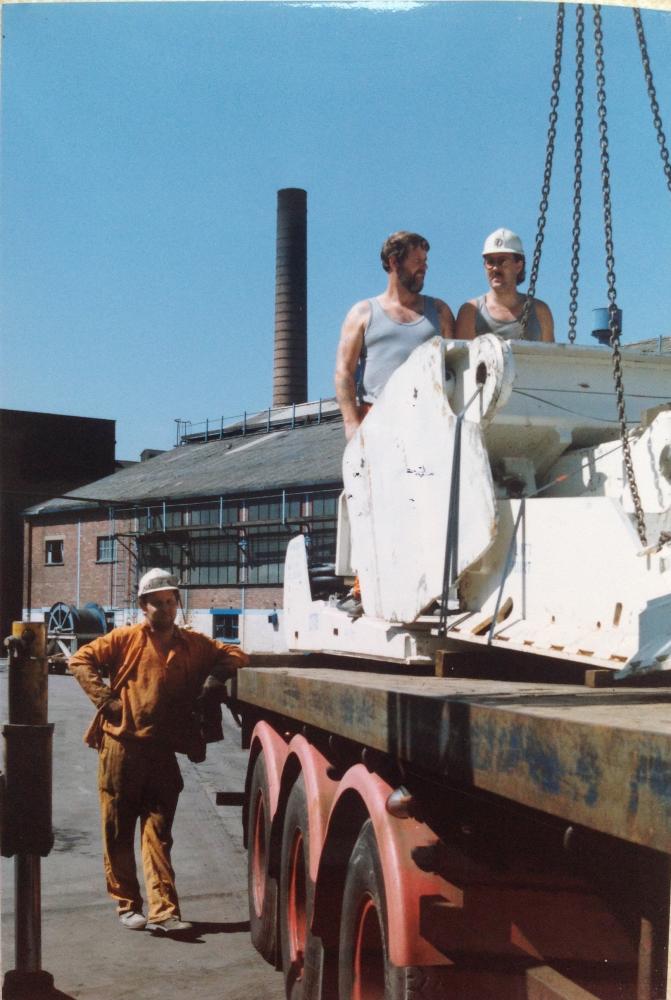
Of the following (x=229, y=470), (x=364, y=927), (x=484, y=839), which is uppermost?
(x=229, y=470)

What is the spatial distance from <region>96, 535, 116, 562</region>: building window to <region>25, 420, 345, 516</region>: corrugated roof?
1372mm

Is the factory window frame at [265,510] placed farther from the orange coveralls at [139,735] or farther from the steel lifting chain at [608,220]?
the steel lifting chain at [608,220]

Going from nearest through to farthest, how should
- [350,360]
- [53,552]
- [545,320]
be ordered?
[545,320], [350,360], [53,552]

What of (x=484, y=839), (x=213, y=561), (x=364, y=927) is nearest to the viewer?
(x=484, y=839)

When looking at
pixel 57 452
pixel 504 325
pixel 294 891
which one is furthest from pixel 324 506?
pixel 294 891

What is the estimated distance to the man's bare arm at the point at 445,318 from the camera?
529cm

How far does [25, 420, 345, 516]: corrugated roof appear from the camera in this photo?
34.9m

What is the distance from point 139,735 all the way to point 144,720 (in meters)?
0.08

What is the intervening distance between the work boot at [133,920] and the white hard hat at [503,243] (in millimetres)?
3503

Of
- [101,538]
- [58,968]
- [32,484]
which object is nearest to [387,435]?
[58,968]

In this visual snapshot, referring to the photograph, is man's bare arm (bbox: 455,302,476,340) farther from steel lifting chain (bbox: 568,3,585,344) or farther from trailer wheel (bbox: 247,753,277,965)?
trailer wheel (bbox: 247,753,277,965)

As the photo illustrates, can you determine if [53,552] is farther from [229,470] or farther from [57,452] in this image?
[229,470]

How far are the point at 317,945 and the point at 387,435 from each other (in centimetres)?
188

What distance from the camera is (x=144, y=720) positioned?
6.07m
